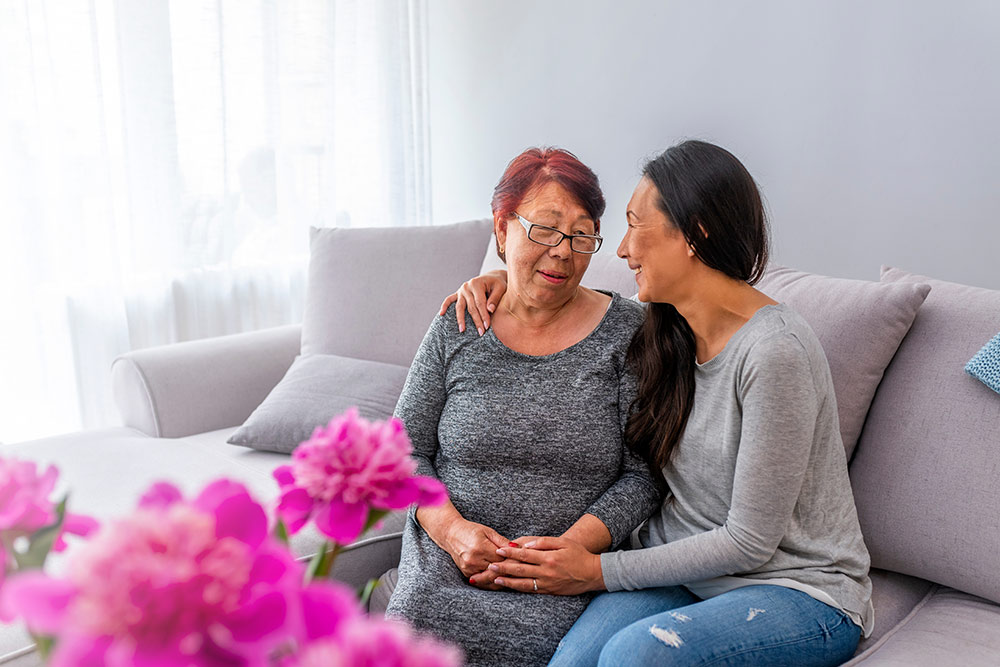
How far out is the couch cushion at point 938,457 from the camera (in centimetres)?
139

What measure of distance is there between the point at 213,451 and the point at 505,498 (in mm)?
937

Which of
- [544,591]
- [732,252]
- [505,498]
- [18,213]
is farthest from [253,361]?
[732,252]

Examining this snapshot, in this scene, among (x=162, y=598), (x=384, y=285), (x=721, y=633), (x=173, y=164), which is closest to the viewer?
(x=162, y=598)

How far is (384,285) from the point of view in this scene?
7.80 feet

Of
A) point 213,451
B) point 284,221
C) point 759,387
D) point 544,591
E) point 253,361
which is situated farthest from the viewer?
point 284,221

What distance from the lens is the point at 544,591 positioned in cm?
139

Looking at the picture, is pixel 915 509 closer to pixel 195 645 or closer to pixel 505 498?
pixel 505 498

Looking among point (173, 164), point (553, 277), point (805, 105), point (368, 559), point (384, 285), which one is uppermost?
point (805, 105)

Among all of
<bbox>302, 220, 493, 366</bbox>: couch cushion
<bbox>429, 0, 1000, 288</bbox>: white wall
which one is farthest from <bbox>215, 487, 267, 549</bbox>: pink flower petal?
<bbox>429, 0, 1000, 288</bbox>: white wall

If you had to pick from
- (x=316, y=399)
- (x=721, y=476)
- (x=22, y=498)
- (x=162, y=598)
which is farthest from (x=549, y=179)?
(x=162, y=598)

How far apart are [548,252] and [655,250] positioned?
22 cm

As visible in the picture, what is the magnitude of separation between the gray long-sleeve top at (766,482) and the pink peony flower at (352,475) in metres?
0.84

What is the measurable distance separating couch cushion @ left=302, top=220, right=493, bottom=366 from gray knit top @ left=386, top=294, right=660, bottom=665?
776 millimetres

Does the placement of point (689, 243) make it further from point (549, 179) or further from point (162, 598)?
point (162, 598)
